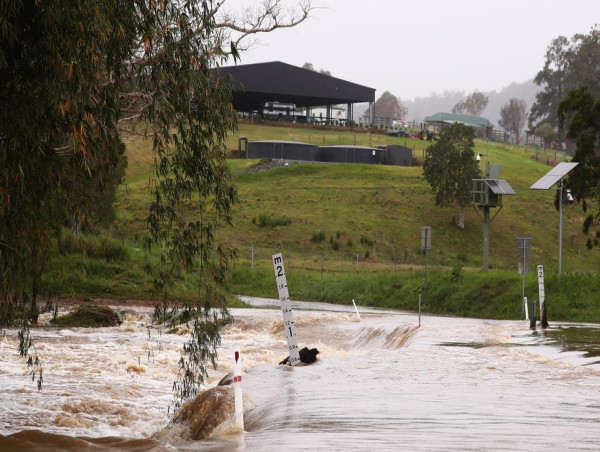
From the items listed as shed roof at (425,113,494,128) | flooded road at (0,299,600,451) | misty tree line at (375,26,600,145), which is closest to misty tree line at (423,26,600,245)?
misty tree line at (375,26,600,145)

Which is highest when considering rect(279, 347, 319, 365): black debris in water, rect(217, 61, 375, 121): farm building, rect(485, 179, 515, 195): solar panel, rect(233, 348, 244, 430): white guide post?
rect(217, 61, 375, 121): farm building

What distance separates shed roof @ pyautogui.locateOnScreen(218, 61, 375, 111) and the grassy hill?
46.4ft

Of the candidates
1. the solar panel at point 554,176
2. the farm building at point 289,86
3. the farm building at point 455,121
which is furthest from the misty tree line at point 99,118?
the farm building at point 455,121

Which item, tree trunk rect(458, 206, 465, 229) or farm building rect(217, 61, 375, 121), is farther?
farm building rect(217, 61, 375, 121)

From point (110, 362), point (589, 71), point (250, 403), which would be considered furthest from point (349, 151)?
point (250, 403)

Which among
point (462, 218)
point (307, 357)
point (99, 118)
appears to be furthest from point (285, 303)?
point (462, 218)

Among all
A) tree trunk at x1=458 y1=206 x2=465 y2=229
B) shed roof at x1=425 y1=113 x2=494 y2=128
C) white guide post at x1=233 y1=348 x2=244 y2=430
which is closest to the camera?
white guide post at x1=233 y1=348 x2=244 y2=430

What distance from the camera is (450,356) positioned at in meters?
18.0

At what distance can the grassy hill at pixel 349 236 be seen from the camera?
1558 inches

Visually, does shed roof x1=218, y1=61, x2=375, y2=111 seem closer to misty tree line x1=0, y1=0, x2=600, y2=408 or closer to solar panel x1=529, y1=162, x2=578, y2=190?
solar panel x1=529, y1=162, x2=578, y2=190

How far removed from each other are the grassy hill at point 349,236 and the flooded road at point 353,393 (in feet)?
43.2

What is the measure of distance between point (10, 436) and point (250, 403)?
125 inches

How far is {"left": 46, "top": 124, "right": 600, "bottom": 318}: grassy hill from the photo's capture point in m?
39.6

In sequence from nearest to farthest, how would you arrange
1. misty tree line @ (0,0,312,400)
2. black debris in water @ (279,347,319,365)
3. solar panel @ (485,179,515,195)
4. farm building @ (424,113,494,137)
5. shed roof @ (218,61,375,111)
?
misty tree line @ (0,0,312,400) < black debris in water @ (279,347,319,365) < solar panel @ (485,179,515,195) < shed roof @ (218,61,375,111) < farm building @ (424,113,494,137)
